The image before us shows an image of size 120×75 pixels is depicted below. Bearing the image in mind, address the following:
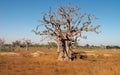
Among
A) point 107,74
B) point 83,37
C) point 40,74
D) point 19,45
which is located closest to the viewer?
point 107,74

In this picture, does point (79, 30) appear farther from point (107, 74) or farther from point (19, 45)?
point (19, 45)

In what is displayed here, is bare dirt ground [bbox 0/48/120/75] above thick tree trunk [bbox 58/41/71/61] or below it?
below

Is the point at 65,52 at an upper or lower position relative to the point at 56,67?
upper

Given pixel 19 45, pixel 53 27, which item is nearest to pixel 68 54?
pixel 53 27

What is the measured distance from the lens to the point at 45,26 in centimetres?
3375

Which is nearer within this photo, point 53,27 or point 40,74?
point 40,74

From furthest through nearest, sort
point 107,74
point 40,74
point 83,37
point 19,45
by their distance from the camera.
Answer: point 19,45 < point 83,37 < point 40,74 < point 107,74

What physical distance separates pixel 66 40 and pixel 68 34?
0.91 m

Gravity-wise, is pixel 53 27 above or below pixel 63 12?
below

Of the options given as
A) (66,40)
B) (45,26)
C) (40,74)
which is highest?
(45,26)

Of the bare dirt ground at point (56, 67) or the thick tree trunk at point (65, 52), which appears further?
the thick tree trunk at point (65, 52)

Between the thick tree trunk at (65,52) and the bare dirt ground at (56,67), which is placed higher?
the thick tree trunk at (65,52)

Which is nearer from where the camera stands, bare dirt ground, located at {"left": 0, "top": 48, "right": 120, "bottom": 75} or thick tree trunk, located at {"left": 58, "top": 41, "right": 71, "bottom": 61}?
bare dirt ground, located at {"left": 0, "top": 48, "right": 120, "bottom": 75}

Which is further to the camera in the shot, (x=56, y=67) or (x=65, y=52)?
(x=65, y=52)
